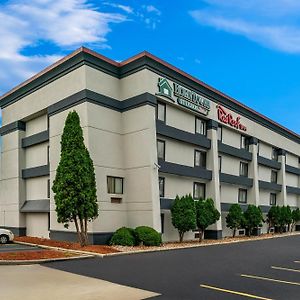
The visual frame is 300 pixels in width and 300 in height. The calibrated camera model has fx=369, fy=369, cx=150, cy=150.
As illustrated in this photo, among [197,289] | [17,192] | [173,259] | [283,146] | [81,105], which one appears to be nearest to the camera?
[197,289]

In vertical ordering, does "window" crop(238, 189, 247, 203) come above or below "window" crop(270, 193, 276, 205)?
above

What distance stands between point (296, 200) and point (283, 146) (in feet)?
33.3

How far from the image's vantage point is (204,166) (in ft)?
109

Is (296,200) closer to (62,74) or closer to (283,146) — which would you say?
(283,146)

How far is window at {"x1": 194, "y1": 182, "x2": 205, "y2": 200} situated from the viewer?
32375mm

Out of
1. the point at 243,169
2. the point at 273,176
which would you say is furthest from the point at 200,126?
the point at 273,176

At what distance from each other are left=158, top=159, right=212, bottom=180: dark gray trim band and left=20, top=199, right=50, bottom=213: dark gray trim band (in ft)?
32.0

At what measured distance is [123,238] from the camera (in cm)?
2397

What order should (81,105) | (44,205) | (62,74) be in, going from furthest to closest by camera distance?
(44,205)
(62,74)
(81,105)

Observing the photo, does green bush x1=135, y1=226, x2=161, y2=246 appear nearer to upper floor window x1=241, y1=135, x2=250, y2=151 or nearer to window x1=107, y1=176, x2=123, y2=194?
window x1=107, y1=176, x2=123, y2=194

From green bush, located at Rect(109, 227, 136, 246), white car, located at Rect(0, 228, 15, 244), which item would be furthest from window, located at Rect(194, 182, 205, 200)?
white car, located at Rect(0, 228, 15, 244)

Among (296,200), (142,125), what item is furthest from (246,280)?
(296,200)

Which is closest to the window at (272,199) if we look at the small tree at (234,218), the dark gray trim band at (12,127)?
the small tree at (234,218)

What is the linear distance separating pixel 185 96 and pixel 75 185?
41.5 ft
